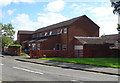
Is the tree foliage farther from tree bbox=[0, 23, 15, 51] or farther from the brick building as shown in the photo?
the brick building

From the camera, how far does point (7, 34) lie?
48.5 meters

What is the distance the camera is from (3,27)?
157ft

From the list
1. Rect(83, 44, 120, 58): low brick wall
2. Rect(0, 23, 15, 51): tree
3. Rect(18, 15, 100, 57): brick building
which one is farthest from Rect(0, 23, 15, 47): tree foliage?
Rect(83, 44, 120, 58): low brick wall

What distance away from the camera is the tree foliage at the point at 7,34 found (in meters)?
46.3

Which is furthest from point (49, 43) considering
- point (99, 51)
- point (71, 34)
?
point (99, 51)

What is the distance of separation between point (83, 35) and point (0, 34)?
2149 centimetres

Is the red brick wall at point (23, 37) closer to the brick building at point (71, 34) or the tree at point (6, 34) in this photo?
the tree at point (6, 34)

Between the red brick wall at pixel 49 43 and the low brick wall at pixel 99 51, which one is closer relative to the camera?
the low brick wall at pixel 99 51

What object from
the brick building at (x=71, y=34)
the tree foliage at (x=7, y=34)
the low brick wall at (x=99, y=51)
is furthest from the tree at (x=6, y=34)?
the low brick wall at (x=99, y=51)

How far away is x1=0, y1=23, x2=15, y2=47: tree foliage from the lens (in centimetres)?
4632

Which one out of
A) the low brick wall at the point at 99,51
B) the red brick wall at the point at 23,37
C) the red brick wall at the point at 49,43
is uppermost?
the red brick wall at the point at 23,37

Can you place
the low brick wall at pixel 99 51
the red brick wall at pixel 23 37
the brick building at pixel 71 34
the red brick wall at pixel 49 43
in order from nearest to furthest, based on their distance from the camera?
the low brick wall at pixel 99 51, the brick building at pixel 71 34, the red brick wall at pixel 49 43, the red brick wall at pixel 23 37

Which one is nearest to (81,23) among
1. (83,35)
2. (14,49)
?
(83,35)

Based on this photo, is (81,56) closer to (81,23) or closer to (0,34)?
(81,23)
